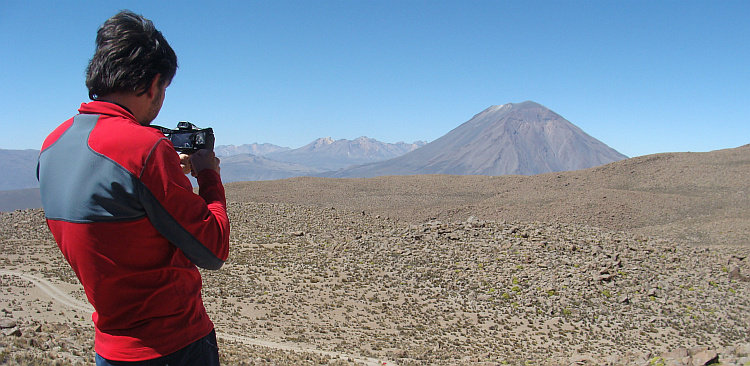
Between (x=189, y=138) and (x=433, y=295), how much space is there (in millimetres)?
9789

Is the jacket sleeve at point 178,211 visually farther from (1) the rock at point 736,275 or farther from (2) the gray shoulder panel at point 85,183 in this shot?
(1) the rock at point 736,275

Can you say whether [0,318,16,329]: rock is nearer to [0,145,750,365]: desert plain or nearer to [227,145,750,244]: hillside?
[0,145,750,365]: desert plain

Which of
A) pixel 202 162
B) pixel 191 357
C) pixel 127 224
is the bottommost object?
pixel 191 357

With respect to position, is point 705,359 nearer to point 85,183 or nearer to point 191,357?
point 191,357

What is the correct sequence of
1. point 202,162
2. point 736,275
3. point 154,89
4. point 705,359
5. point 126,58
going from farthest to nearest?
point 736,275, point 705,359, point 202,162, point 154,89, point 126,58

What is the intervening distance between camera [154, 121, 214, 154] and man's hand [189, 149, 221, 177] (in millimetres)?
32

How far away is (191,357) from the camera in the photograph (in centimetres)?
194

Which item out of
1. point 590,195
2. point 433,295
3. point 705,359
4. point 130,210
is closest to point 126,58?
point 130,210

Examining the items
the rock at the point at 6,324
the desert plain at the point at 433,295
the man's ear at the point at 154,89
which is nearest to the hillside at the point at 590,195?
the desert plain at the point at 433,295

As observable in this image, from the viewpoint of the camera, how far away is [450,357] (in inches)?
315

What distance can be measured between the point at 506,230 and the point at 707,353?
8.46 meters

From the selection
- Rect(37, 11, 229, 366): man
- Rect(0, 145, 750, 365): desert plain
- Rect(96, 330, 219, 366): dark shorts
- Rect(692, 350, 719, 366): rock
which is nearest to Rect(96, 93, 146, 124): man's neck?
Rect(37, 11, 229, 366): man

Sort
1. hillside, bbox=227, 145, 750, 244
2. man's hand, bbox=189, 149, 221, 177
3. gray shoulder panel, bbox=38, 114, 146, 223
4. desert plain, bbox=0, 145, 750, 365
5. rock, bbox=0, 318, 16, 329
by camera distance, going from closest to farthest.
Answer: gray shoulder panel, bbox=38, 114, 146, 223 < man's hand, bbox=189, 149, 221, 177 < rock, bbox=0, 318, 16, 329 < desert plain, bbox=0, 145, 750, 365 < hillside, bbox=227, 145, 750, 244

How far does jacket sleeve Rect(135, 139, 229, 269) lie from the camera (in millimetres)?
1664
